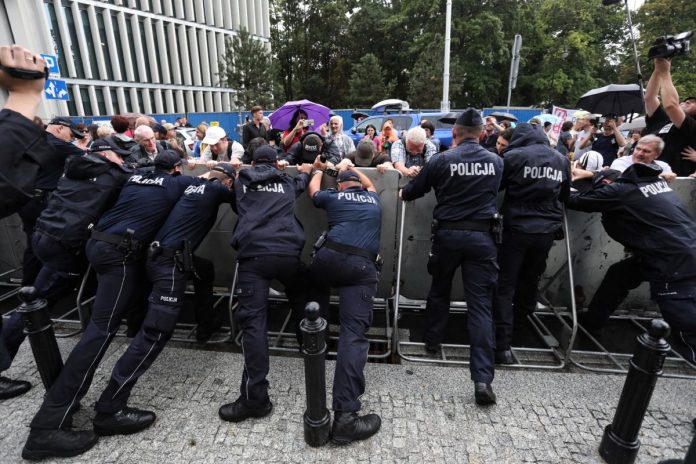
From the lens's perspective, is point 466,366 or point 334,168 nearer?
point 466,366

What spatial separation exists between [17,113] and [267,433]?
7.89 ft

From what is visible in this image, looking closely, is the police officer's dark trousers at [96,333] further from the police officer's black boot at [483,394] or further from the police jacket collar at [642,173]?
the police jacket collar at [642,173]

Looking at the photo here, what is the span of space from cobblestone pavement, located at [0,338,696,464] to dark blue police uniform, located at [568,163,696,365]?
677mm

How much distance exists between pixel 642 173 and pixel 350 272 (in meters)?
2.71

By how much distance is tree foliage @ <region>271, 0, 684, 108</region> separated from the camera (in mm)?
25484

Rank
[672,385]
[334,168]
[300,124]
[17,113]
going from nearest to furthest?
[17,113], [672,385], [334,168], [300,124]

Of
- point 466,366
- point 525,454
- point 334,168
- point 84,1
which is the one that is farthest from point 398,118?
point 84,1

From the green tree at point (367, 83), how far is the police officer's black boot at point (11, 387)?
1130 inches

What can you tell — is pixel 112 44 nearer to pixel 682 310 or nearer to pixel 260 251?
pixel 260 251

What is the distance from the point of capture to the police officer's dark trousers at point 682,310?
9.70ft

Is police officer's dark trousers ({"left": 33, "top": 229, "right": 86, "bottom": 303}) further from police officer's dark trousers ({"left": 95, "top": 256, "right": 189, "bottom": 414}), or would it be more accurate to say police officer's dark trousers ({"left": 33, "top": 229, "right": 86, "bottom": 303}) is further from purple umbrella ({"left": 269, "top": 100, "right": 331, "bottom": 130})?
purple umbrella ({"left": 269, "top": 100, "right": 331, "bottom": 130})

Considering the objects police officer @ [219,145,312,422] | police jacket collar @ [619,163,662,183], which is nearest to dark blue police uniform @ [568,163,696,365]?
police jacket collar @ [619,163,662,183]

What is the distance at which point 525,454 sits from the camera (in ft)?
8.30

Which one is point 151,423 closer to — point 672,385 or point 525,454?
point 525,454
